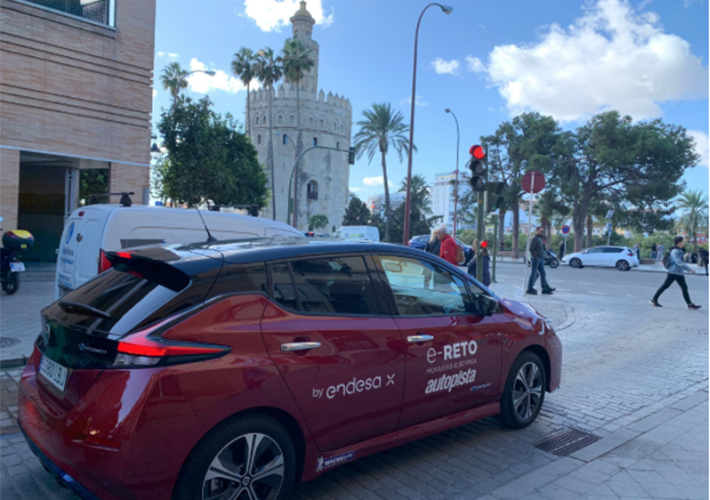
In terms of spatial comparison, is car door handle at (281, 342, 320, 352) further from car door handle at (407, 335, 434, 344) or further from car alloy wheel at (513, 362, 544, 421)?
car alloy wheel at (513, 362, 544, 421)

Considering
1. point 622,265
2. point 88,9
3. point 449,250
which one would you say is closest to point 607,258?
point 622,265

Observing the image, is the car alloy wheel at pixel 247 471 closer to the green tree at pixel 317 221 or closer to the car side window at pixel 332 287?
the car side window at pixel 332 287

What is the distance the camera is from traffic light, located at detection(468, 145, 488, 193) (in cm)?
985

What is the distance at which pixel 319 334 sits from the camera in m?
3.08

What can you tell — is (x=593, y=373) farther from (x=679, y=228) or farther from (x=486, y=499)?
(x=679, y=228)

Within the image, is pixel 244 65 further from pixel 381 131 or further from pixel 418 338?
pixel 418 338

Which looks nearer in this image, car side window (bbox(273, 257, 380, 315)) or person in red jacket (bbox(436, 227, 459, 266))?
car side window (bbox(273, 257, 380, 315))

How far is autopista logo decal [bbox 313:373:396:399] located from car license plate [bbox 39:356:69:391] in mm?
1293

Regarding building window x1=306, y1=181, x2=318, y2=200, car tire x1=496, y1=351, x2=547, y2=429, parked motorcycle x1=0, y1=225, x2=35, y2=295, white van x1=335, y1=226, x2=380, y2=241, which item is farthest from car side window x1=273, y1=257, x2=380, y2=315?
building window x1=306, y1=181, x2=318, y2=200

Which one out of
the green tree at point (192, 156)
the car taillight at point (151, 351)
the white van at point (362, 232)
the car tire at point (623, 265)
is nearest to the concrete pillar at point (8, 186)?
the green tree at point (192, 156)

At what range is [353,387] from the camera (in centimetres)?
320

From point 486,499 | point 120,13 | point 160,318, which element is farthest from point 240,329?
point 120,13

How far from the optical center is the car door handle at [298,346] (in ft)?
9.57

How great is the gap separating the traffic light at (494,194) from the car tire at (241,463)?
820 cm
